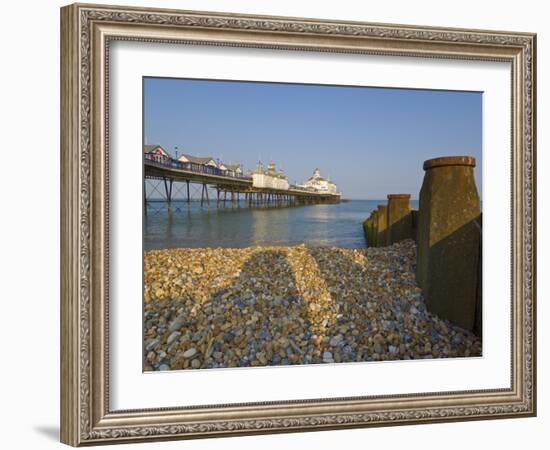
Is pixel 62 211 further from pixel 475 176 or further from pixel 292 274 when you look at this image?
pixel 475 176

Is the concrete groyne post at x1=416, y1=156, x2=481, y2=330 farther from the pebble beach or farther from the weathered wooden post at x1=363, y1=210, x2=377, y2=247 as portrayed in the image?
the weathered wooden post at x1=363, y1=210, x2=377, y2=247

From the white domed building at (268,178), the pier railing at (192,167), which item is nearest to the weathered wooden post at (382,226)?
the white domed building at (268,178)

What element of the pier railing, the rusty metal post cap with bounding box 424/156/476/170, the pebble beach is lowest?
the pebble beach

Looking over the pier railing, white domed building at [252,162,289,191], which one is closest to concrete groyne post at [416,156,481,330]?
white domed building at [252,162,289,191]

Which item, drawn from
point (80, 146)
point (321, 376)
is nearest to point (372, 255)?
point (321, 376)

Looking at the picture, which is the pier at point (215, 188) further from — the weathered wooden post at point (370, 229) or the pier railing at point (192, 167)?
the weathered wooden post at point (370, 229)

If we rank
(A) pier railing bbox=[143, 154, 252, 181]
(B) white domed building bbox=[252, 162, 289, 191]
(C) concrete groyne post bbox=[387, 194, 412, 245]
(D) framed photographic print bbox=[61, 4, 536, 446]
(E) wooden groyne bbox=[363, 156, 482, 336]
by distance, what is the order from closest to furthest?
(D) framed photographic print bbox=[61, 4, 536, 446]
(A) pier railing bbox=[143, 154, 252, 181]
(B) white domed building bbox=[252, 162, 289, 191]
(C) concrete groyne post bbox=[387, 194, 412, 245]
(E) wooden groyne bbox=[363, 156, 482, 336]

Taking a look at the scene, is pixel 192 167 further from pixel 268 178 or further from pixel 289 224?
pixel 289 224

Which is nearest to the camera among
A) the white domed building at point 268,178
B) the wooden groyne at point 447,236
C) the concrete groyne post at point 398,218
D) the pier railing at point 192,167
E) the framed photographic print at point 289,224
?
the framed photographic print at point 289,224

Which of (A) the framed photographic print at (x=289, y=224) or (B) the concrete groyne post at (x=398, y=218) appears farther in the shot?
(B) the concrete groyne post at (x=398, y=218)
